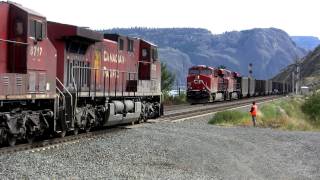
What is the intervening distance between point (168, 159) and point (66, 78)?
5.95 m

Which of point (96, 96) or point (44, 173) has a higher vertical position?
point (96, 96)

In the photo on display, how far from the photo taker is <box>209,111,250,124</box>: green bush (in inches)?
1078

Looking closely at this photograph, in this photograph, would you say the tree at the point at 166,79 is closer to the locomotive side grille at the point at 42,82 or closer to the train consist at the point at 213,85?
the train consist at the point at 213,85

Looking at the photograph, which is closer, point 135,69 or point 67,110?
point 67,110

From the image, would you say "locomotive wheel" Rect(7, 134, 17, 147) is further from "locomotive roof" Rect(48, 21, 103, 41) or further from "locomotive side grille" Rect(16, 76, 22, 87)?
"locomotive roof" Rect(48, 21, 103, 41)

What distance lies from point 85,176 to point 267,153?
721 cm

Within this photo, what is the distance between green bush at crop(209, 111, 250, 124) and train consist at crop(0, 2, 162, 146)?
3167mm

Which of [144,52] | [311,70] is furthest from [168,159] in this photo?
[311,70]

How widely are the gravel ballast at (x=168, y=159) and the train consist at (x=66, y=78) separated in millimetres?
1264

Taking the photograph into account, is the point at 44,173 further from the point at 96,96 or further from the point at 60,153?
the point at 96,96

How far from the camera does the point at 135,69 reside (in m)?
23.9

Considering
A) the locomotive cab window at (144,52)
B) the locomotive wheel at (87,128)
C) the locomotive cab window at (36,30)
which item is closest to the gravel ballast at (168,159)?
Answer: the locomotive wheel at (87,128)

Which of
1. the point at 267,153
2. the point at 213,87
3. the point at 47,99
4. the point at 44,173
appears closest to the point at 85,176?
the point at 44,173

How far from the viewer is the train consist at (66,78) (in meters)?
14.0
